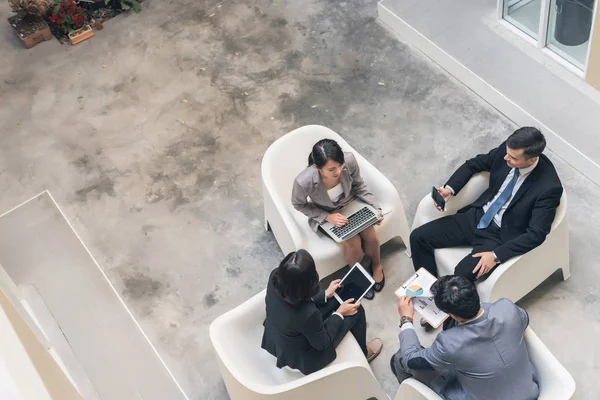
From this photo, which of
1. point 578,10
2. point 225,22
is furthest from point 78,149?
point 578,10

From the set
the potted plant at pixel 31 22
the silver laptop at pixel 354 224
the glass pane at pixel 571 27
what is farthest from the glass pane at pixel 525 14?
the potted plant at pixel 31 22

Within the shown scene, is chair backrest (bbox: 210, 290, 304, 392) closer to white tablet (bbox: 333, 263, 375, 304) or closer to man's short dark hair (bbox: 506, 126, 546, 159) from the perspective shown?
white tablet (bbox: 333, 263, 375, 304)

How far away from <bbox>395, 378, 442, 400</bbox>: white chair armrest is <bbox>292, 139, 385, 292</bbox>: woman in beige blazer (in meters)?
1.17

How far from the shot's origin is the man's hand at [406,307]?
3953 mm

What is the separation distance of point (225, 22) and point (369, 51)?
1560mm

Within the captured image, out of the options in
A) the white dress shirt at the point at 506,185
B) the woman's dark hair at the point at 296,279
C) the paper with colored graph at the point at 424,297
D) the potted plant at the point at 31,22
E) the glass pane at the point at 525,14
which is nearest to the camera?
the woman's dark hair at the point at 296,279

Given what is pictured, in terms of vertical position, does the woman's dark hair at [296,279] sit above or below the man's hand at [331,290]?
above

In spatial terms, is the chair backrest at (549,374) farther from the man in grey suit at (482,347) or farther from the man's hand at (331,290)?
the man's hand at (331,290)

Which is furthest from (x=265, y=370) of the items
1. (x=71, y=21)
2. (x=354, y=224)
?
(x=71, y=21)

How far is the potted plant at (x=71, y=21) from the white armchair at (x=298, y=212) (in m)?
3.26

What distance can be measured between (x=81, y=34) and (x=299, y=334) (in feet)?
15.2

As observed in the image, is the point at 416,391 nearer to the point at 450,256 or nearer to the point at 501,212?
the point at 450,256

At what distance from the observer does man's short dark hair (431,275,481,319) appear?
3.33 metres

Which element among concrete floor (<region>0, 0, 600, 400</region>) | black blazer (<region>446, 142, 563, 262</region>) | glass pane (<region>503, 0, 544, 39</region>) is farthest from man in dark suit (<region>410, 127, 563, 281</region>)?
glass pane (<region>503, 0, 544, 39</region>)
